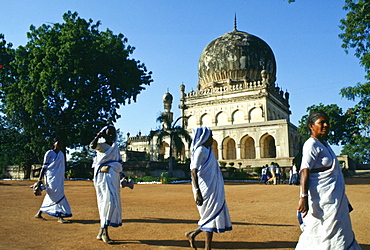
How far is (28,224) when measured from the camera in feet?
21.0

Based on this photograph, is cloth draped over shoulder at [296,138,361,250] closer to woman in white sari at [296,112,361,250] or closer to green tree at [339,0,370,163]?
woman in white sari at [296,112,361,250]

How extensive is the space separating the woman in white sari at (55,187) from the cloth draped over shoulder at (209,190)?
11.4 feet

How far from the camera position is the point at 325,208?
11.6 ft

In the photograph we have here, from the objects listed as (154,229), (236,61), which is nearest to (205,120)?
(236,61)

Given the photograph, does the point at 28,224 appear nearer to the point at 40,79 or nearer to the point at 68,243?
the point at 68,243

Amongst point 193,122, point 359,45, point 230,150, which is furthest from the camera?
point 193,122

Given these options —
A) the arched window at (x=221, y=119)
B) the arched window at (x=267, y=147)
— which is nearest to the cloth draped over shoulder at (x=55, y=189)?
the arched window at (x=267, y=147)

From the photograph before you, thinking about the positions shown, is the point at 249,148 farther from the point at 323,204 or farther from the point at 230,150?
the point at 323,204

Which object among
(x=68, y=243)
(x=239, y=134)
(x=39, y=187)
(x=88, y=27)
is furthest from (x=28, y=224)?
(x=239, y=134)

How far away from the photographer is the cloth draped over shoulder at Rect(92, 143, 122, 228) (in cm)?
535

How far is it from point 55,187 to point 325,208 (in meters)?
5.53

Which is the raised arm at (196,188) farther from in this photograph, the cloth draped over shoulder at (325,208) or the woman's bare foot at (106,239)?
the woman's bare foot at (106,239)

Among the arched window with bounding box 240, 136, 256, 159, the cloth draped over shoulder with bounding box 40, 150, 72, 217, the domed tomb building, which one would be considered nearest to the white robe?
the cloth draped over shoulder with bounding box 40, 150, 72, 217

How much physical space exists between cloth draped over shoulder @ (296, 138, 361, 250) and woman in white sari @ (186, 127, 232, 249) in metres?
1.19
